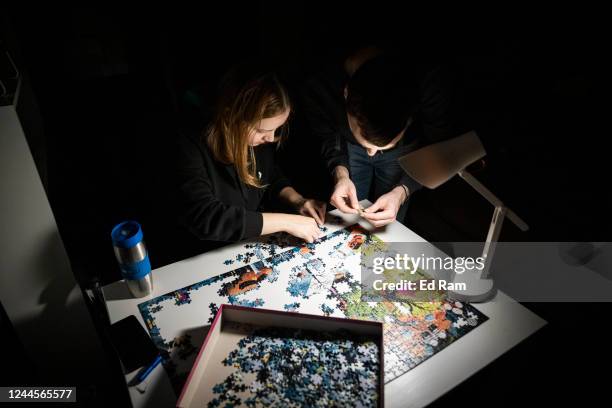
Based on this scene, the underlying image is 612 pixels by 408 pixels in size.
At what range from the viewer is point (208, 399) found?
3.94 ft

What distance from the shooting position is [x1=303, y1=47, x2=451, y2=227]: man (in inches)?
59.6

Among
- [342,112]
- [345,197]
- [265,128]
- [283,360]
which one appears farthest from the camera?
[342,112]

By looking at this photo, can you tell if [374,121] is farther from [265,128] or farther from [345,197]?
[345,197]

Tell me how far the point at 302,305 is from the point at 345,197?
728 mm

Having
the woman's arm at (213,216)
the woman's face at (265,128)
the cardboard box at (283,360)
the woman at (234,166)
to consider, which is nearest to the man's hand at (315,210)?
the woman at (234,166)

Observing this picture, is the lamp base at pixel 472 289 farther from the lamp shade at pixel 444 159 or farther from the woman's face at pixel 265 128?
the woman's face at pixel 265 128

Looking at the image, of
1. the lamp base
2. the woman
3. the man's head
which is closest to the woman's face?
the woman

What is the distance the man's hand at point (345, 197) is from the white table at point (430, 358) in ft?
1.77

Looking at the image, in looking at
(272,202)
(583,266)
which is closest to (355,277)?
(272,202)

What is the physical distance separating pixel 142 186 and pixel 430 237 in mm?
2731

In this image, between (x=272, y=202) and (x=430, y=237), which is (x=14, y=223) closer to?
(x=272, y=202)

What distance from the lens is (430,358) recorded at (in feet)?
4.39

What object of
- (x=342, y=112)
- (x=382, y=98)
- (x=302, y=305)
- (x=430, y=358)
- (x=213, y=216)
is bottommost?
(x=430, y=358)

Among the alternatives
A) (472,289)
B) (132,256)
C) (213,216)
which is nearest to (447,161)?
(472,289)
